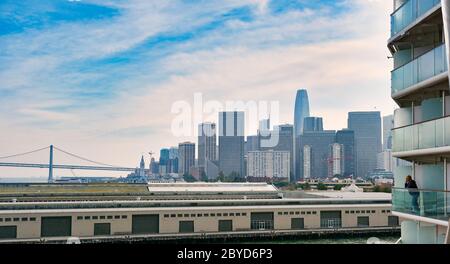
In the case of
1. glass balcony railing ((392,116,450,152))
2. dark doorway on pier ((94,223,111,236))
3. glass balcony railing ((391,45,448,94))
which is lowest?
dark doorway on pier ((94,223,111,236))

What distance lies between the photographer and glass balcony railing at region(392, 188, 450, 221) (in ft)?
9.79

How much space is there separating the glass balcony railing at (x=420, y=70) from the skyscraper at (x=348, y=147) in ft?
52.6

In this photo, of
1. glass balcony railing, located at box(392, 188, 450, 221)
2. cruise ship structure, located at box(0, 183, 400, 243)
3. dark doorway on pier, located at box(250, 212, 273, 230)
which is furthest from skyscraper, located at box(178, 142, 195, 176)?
glass balcony railing, located at box(392, 188, 450, 221)

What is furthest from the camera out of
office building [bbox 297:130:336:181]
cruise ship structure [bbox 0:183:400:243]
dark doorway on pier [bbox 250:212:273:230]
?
office building [bbox 297:130:336:181]

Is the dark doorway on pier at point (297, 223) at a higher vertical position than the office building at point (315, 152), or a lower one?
lower

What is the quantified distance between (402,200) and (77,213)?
1269 centimetres

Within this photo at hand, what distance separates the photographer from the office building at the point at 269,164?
74.2 feet

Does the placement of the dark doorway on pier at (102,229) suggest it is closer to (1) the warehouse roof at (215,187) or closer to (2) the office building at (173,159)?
(1) the warehouse roof at (215,187)

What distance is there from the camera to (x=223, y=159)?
23016 mm

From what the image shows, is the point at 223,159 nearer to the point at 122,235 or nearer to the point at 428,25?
the point at 122,235

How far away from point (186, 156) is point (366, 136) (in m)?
11.5

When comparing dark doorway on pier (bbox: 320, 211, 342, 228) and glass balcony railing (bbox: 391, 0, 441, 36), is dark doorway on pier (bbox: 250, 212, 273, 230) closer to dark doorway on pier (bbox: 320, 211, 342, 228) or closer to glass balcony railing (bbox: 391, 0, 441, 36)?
dark doorway on pier (bbox: 320, 211, 342, 228)

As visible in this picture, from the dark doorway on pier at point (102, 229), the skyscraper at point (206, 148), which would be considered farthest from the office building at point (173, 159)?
the dark doorway on pier at point (102, 229)
